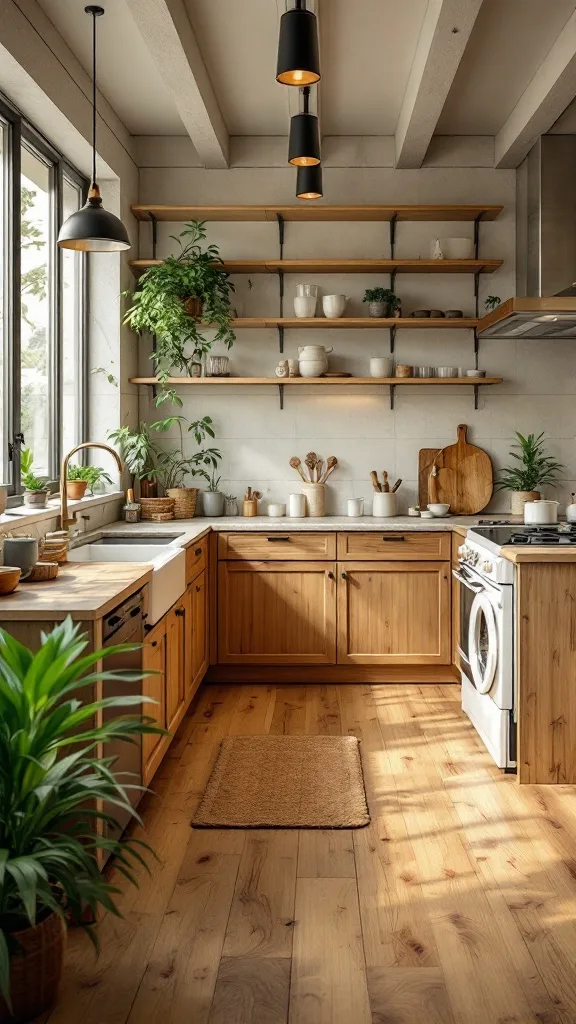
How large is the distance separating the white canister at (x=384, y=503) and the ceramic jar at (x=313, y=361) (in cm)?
79

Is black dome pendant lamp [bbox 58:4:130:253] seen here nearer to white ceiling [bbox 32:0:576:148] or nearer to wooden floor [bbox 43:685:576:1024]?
white ceiling [bbox 32:0:576:148]

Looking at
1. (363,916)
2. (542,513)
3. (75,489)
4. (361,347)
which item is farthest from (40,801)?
(361,347)

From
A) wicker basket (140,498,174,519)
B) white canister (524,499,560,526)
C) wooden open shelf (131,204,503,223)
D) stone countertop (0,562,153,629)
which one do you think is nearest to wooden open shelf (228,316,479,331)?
wooden open shelf (131,204,503,223)

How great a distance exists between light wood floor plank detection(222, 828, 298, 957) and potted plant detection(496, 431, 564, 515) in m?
2.81

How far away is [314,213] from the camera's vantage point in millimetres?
5047

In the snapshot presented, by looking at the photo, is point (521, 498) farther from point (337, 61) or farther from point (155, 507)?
point (337, 61)

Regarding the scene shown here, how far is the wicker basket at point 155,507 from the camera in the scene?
16.4 feet

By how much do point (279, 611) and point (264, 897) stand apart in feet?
7.65

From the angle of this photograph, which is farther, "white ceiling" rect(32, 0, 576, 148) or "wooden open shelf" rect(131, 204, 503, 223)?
"wooden open shelf" rect(131, 204, 503, 223)

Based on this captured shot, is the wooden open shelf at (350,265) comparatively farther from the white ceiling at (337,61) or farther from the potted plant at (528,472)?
the potted plant at (528,472)

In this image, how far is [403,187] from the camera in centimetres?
526

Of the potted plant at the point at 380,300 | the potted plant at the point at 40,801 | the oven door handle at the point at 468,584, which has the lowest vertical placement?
the potted plant at the point at 40,801

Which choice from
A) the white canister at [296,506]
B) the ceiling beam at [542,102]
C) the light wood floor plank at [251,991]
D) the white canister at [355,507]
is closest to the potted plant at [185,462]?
the white canister at [296,506]

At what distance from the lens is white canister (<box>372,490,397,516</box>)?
5.12 metres
